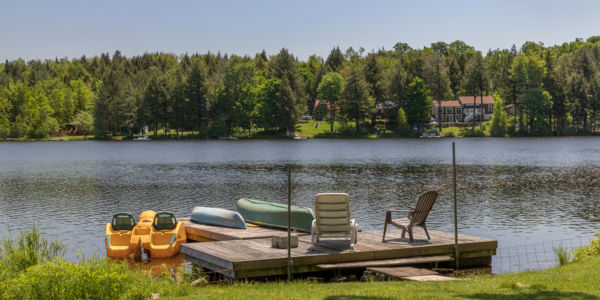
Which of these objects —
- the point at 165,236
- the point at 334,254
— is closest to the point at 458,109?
the point at 165,236

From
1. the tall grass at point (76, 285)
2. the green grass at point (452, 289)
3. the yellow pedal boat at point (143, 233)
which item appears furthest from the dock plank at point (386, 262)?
the yellow pedal boat at point (143, 233)

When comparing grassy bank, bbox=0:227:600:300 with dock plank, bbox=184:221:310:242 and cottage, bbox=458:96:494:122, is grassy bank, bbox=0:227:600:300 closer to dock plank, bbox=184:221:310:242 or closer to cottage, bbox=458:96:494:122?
dock plank, bbox=184:221:310:242

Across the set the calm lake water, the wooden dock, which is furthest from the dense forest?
the wooden dock

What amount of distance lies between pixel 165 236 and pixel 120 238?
1.47 m

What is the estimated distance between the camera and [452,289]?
10.7 m

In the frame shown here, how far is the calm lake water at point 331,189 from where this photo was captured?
2711 centimetres

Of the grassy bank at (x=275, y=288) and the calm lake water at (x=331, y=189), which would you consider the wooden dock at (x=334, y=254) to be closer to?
the grassy bank at (x=275, y=288)

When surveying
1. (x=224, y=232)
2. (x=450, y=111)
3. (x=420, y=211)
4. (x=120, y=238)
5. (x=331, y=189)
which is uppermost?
(x=450, y=111)

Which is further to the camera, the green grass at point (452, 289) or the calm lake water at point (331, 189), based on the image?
the calm lake water at point (331, 189)

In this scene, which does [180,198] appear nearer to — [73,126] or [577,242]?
[577,242]

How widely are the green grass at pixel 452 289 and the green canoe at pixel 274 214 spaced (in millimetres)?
7333

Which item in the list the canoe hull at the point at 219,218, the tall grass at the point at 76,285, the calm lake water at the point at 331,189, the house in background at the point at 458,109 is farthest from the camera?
the house in background at the point at 458,109

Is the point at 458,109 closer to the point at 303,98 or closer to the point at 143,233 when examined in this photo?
the point at 303,98

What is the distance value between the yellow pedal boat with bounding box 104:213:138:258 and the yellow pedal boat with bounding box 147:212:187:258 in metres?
0.64
